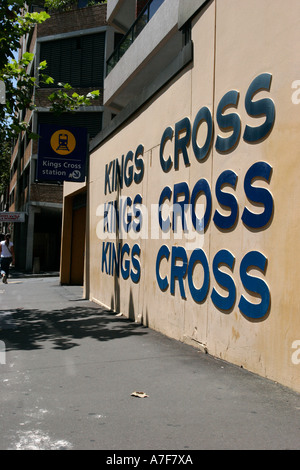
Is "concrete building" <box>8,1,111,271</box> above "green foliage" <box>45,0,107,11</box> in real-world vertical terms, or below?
below

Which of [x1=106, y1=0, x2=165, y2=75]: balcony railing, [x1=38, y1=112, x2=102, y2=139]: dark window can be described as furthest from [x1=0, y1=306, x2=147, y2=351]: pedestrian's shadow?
[x1=38, y1=112, x2=102, y2=139]: dark window

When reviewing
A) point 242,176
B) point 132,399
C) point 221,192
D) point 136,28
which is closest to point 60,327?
point 221,192

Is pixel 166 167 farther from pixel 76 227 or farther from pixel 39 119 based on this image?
Answer: pixel 39 119

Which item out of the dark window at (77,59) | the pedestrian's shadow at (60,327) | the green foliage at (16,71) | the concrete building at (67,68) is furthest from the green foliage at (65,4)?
the pedestrian's shadow at (60,327)

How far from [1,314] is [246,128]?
7149mm

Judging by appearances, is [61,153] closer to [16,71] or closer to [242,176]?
[16,71]

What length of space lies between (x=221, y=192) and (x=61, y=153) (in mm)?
8780

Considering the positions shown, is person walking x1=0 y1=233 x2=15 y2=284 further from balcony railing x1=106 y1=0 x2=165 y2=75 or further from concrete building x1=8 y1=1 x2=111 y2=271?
concrete building x1=8 y1=1 x2=111 y2=271

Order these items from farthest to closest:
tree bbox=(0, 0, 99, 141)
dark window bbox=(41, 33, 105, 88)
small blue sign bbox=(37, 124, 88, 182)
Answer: dark window bbox=(41, 33, 105, 88)
small blue sign bbox=(37, 124, 88, 182)
tree bbox=(0, 0, 99, 141)

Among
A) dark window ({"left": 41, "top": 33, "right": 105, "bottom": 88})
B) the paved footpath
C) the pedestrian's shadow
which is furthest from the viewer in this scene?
dark window ({"left": 41, "top": 33, "right": 105, "bottom": 88})

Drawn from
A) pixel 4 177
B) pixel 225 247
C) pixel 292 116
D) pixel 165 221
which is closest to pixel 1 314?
pixel 165 221

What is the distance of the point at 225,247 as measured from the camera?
228 inches

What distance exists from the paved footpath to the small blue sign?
275 inches

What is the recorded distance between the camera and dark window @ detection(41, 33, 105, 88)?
26.8 meters
